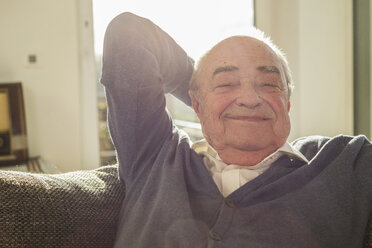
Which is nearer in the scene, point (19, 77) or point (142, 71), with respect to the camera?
point (142, 71)

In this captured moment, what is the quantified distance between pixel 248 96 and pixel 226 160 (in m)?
0.20

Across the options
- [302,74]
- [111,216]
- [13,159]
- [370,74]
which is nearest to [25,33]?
[13,159]

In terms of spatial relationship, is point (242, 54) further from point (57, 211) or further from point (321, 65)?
point (321, 65)

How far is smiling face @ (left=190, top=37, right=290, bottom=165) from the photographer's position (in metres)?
0.92

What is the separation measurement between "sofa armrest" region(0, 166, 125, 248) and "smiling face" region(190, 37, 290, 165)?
14.0 inches

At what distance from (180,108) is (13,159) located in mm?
1150

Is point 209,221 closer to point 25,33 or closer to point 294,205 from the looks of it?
point 294,205

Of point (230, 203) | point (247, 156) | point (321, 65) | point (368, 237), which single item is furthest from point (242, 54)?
point (321, 65)

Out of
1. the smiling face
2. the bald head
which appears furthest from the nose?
the bald head

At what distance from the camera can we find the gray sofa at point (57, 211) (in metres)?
0.73

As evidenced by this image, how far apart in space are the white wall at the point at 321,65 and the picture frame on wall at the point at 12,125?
1.78 meters

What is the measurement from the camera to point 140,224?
0.84m

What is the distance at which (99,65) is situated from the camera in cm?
216

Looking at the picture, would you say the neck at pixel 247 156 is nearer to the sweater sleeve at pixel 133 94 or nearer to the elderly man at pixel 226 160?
the elderly man at pixel 226 160
